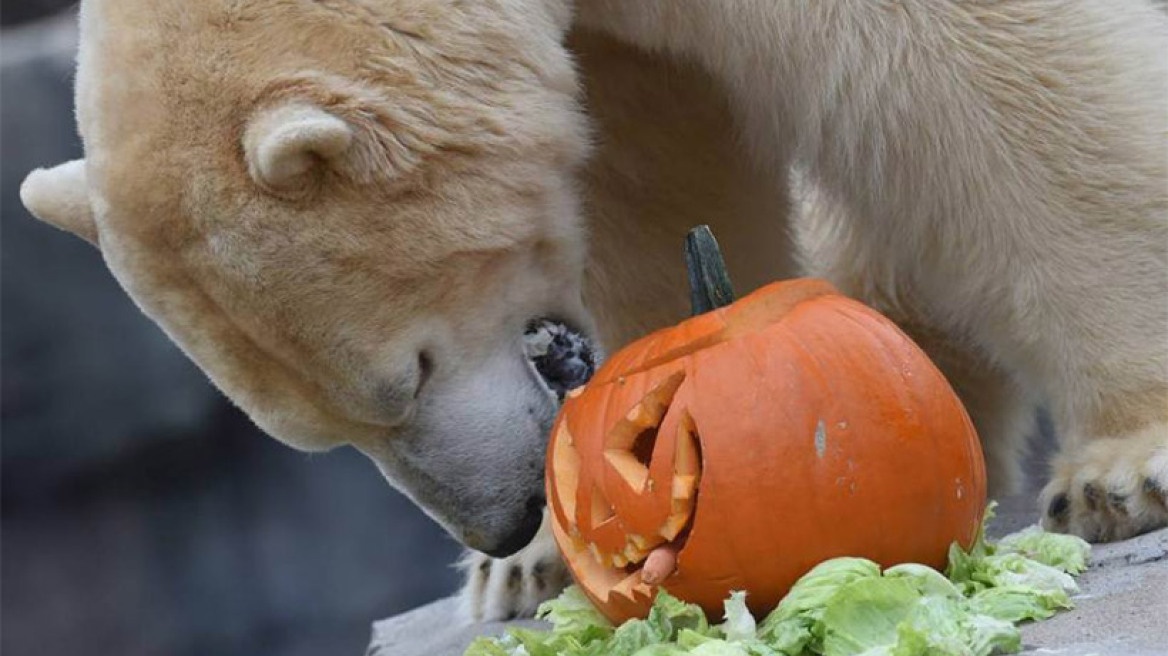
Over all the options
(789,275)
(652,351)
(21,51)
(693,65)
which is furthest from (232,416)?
(652,351)

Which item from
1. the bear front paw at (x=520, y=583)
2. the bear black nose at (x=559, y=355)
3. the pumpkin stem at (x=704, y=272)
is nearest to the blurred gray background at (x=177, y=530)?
the bear front paw at (x=520, y=583)

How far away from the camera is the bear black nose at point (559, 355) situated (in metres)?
2.46

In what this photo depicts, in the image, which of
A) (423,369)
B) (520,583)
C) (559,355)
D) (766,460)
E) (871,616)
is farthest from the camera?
(520,583)

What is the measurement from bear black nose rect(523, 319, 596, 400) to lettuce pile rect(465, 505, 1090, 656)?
401mm

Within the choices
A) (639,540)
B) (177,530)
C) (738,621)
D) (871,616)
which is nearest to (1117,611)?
(871,616)

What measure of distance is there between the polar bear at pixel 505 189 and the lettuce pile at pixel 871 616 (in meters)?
0.29

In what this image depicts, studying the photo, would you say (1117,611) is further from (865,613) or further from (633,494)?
(633,494)

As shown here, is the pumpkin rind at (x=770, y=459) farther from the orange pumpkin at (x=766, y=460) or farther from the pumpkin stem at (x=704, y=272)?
the pumpkin stem at (x=704, y=272)

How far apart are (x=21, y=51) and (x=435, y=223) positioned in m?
4.85

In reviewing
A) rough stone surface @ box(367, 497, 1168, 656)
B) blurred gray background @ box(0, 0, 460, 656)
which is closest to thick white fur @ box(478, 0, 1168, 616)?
rough stone surface @ box(367, 497, 1168, 656)

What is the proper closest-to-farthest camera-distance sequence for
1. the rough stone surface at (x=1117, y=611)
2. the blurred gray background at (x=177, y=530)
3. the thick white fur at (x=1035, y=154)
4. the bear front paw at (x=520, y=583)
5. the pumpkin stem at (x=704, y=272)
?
the rough stone surface at (x=1117, y=611), the pumpkin stem at (x=704, y=272), the thick white fur at (x=1035, y=154), the bear front paw at (x=520, y=583), the blurred gray background at (x=177, y=530)

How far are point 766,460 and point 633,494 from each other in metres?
0.17

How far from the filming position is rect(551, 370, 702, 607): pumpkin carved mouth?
203 cm

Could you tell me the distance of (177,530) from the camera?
7027 mm
